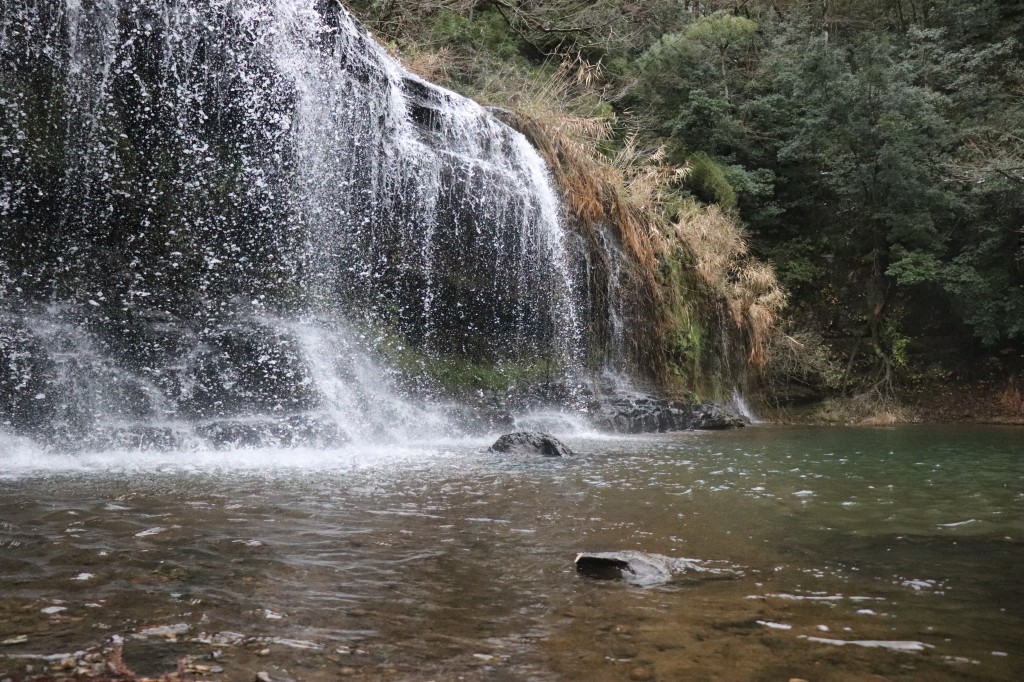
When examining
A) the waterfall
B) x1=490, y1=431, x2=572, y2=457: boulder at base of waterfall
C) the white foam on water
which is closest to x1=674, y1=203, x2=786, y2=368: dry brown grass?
the waterfall

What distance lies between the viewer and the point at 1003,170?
1598 cm

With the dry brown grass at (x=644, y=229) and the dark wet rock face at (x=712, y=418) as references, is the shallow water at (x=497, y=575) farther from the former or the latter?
the dry brown grass at (x=644, y=229)

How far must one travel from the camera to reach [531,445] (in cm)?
793

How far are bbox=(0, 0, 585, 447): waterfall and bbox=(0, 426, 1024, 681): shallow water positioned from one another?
2079 mm

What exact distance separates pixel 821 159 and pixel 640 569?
18051 mm

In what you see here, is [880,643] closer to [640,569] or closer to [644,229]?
[640,569]

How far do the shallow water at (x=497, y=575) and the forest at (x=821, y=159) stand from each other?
1010 cm

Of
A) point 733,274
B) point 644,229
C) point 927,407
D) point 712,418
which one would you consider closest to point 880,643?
point 712,418

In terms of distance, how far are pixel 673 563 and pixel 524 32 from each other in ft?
56.2

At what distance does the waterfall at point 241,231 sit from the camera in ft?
26.0

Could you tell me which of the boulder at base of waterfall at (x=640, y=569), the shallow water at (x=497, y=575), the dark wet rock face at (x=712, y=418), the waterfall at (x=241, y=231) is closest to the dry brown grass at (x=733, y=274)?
the dark wet rock face at (x=712, y=418)

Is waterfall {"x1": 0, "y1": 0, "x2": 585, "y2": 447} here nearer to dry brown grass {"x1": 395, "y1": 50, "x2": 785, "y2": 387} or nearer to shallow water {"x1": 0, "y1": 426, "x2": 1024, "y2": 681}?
dry brown grass {"x1": 395, "y1": 50, "x2": 785, "y2": 387}

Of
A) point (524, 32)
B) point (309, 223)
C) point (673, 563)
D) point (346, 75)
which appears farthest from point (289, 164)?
point (524, 32)

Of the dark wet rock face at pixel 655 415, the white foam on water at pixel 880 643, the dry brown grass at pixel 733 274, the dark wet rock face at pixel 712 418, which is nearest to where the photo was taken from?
the white foam on water at pixel 880 643
